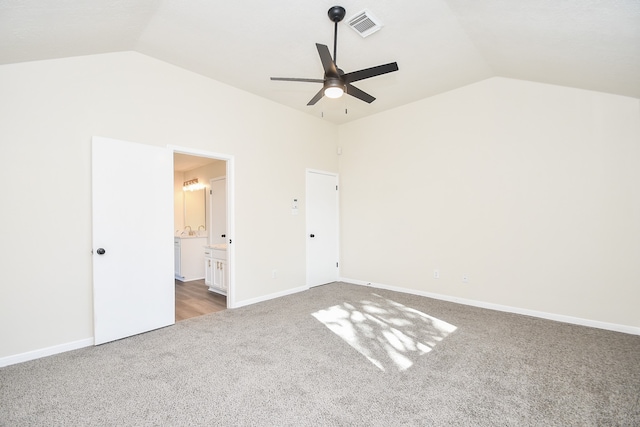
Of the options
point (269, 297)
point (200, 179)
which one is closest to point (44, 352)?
point (269, 297)

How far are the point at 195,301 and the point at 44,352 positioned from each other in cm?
188

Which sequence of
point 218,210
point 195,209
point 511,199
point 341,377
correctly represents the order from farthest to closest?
point 195,209, point 218,210, point 511,199, point 341,377

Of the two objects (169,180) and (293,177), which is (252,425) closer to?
(169,180)

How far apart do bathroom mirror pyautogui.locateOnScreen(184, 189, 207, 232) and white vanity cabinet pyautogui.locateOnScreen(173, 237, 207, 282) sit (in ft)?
2.72

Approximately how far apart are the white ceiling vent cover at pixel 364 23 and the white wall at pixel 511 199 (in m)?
2.08

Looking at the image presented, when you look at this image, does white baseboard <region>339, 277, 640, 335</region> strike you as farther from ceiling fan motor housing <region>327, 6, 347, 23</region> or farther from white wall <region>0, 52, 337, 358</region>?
ceiling fan motor housing <region>327, 6, 347, 23</region>

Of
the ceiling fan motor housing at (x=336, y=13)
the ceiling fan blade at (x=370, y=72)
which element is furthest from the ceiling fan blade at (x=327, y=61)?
the ceiling fan motor housing at (x=336, y=13)

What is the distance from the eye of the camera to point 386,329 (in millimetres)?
3152

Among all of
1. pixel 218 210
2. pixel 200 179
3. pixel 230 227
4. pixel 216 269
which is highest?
pixel 200 179

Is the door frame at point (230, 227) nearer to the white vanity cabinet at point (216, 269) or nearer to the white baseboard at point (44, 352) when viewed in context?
the white vanity cabinet at point (216, 269)

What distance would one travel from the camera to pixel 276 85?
4.00 metres

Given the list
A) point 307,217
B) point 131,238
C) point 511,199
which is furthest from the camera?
point 307,217

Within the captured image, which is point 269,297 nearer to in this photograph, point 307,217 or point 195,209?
point 307,217

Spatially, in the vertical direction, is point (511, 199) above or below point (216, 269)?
above
